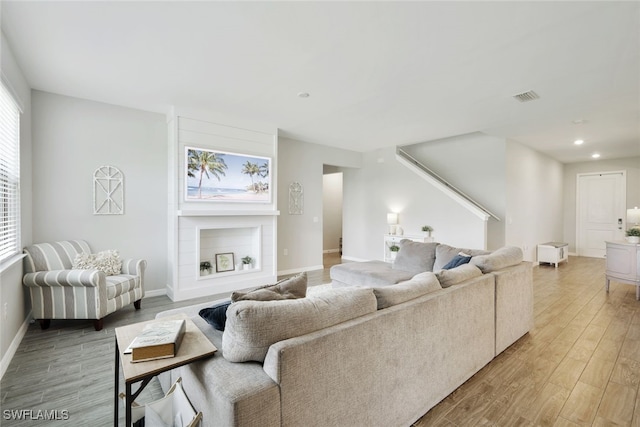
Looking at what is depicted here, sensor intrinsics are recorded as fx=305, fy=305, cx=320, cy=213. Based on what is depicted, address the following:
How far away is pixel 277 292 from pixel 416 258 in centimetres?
270

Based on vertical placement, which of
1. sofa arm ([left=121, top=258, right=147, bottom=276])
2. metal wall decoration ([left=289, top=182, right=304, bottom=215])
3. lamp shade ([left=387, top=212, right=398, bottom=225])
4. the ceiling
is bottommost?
sofa arm ([left=121, top=258, right=147, bottom=276])

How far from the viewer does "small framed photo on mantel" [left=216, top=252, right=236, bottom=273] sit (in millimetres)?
4801

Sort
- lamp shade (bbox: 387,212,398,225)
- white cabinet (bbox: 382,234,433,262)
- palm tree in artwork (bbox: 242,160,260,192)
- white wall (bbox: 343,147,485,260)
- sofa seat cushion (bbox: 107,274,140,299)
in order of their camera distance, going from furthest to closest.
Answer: lamp shade (bbox: 387,212,398,225) → white cabinet (bbox: 382,234,433,262) → white wall (bbox: 343,147,485,260) → palm tree in artwork (bbox: 242,160,260,192) → sofa seat cushion (bbox: 107,274,140,299)

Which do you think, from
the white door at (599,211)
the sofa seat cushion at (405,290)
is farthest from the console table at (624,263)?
the white door at (599,211)

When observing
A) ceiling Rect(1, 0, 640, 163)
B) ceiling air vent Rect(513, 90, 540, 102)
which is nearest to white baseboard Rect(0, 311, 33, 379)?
ceiling Rect(1, 0, 640, 163)

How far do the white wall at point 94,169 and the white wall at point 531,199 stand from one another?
6.05 meters

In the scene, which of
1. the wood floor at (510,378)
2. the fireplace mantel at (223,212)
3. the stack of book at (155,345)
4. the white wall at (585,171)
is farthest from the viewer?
the white wall at (585,171)

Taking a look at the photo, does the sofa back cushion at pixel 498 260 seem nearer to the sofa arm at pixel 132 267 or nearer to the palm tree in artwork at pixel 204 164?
the palm tree in artwork at pixel 204 164

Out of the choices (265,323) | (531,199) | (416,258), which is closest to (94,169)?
(265,323)

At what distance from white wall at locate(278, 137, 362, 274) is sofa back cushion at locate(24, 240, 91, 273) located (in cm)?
316

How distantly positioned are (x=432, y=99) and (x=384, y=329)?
317 centimetres

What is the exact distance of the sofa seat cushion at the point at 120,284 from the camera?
326cm

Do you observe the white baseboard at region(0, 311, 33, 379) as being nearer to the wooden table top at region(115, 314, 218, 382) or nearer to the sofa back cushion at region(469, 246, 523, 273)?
the wooden table top at region(115, 314, 218, 382)

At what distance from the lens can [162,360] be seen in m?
1.28
